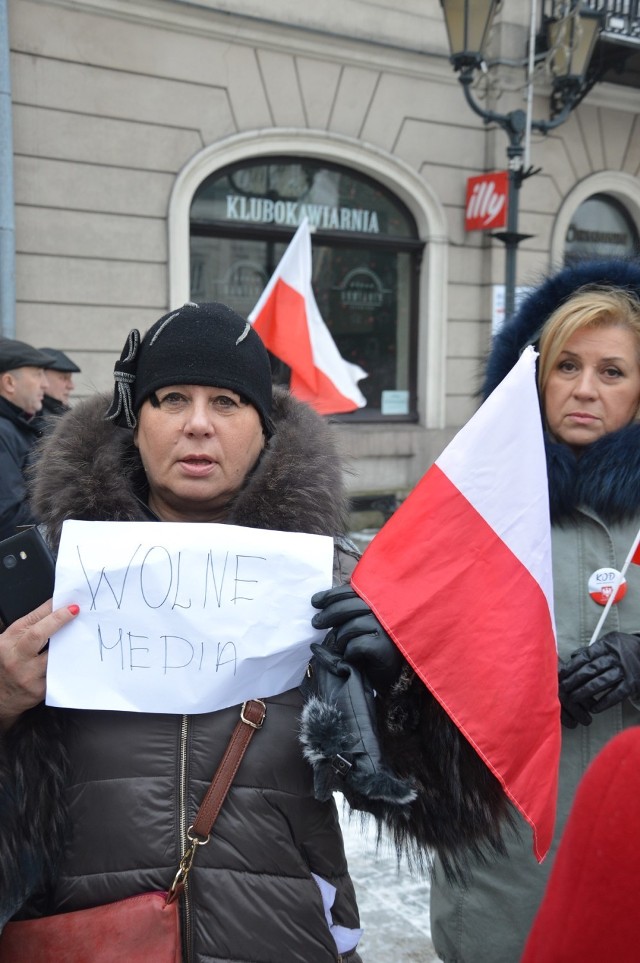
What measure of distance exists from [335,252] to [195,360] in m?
8.60

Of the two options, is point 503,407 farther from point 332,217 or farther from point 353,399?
point 332,217

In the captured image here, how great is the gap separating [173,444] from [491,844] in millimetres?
879

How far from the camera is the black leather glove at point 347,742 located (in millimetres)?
1252

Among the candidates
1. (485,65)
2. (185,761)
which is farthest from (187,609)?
(485,65)

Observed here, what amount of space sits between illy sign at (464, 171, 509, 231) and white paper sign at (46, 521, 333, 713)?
8.80 meters

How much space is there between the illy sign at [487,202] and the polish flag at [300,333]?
162 inches

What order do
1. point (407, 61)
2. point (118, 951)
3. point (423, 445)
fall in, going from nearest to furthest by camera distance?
point (118, 951)
point (407, 61)
point (423, 445)

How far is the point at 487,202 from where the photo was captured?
31.7 feet

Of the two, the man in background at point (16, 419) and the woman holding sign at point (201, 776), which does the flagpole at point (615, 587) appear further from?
the man in background at point (16, 419)

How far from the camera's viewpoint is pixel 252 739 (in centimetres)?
142

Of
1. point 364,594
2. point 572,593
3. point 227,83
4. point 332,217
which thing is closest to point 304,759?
point 364,594

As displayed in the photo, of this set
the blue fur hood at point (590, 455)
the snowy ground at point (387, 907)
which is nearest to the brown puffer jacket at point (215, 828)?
the blue fur hood at point (590, 455)

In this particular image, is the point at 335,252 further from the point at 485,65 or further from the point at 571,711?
the point at 571,711

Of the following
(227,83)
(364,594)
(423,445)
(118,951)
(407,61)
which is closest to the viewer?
(118,951)
